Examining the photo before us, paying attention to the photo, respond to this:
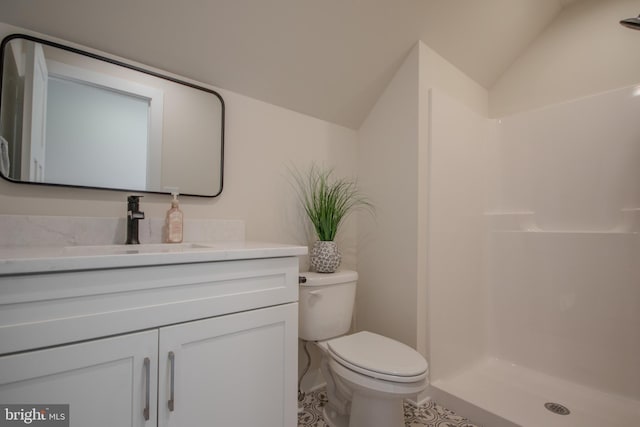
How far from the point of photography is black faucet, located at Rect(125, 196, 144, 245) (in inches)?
44.1

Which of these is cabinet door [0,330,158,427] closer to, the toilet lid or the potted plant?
the toilet lid

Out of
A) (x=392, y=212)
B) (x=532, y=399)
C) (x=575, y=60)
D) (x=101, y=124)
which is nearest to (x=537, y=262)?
(x=532, y=399)

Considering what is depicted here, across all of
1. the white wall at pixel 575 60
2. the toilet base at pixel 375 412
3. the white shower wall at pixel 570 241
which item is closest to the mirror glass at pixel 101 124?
the toilet base at pixel 375 412

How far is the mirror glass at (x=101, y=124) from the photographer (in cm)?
101

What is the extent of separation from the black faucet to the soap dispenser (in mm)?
123

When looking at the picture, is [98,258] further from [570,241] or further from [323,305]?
[570,241]

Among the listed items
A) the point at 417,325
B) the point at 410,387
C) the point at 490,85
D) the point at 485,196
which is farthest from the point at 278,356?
the point at 490,85

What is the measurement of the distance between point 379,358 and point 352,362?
0.11m

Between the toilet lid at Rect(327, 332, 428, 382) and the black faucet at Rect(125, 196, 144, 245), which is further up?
the black faucet at Rect(125, 196, 144, 245)

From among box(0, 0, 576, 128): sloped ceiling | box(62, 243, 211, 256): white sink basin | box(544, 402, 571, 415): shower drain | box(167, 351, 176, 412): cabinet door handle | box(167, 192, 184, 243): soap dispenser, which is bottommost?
box(544, 402, 571, 415): shower drain

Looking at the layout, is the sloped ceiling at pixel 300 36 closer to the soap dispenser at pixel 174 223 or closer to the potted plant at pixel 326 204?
the potted plant at pixel 326 204

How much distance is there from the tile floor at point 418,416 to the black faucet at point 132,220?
116cm

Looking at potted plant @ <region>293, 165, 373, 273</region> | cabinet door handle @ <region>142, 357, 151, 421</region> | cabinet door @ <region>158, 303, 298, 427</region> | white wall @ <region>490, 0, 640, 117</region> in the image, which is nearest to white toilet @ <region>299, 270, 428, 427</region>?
potted plant @ <region>293, 165, 373, 273</region>

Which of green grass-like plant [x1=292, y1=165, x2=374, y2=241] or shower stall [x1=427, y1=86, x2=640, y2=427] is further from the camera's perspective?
green grass-like plant [x1=292, y1=165, x2=374, y2=241]
